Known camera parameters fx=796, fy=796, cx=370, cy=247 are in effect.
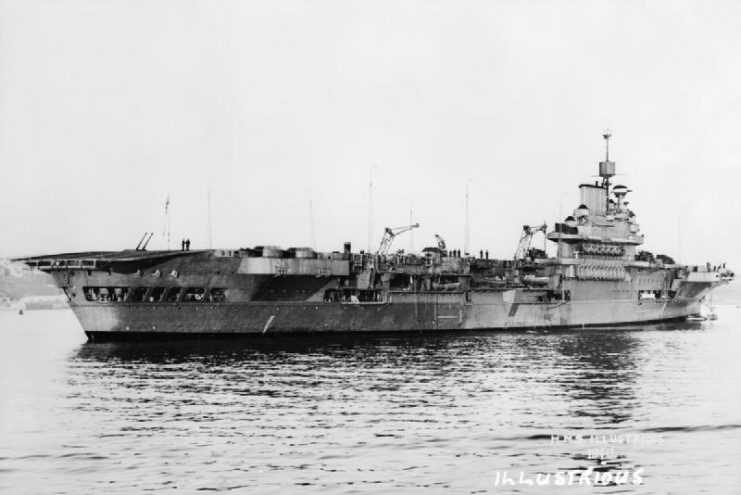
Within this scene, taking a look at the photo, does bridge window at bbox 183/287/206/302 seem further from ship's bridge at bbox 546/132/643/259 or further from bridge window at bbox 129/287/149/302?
ship's bridge at bbox 546/132/643/259

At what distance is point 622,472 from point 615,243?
43291 millimetres

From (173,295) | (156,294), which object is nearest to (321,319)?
(173,295)

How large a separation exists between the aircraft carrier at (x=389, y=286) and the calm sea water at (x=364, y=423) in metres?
5.53

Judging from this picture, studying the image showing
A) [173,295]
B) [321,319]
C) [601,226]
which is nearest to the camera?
[173,295]

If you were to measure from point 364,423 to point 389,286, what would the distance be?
26.8m

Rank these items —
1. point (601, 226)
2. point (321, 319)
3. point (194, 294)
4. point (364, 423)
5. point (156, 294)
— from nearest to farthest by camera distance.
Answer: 1. point (364, 423)
2. point (156, 294)
3. point (194, 294)
4. point (321, 319)
5. point (601, 226)

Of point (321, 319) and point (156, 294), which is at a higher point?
point (156, 294)

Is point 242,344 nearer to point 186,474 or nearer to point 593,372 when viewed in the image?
point 593,372

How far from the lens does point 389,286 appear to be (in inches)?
1762

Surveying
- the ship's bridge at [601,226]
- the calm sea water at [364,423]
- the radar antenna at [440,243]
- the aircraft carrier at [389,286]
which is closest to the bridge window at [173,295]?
the aircraft carrier at [389,286]

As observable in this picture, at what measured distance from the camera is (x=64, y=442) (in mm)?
16453

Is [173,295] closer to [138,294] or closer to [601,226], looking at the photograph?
[138,294]

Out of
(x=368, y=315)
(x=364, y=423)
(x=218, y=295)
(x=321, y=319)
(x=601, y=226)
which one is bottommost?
(x=364, y=423)

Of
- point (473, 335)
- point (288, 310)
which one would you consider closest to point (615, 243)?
point (473, 335)
